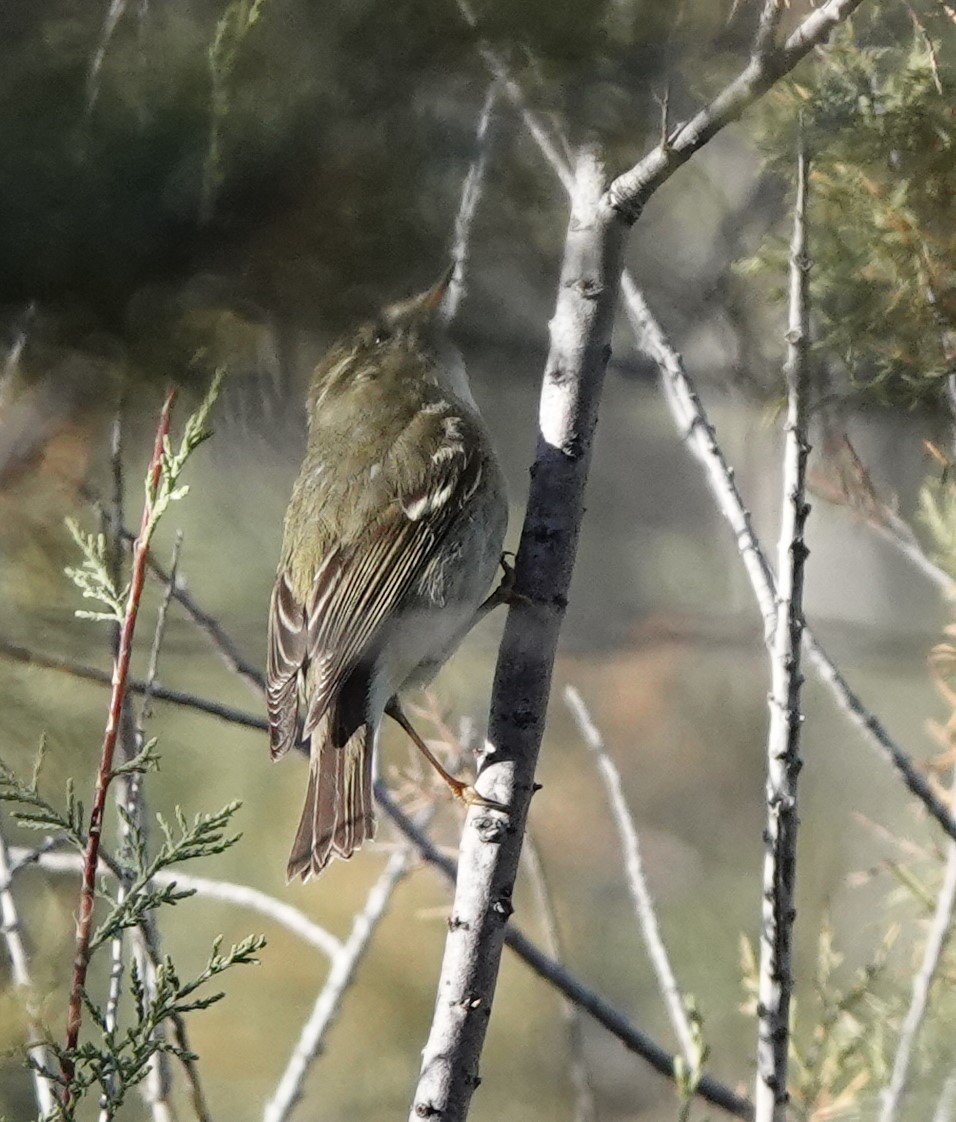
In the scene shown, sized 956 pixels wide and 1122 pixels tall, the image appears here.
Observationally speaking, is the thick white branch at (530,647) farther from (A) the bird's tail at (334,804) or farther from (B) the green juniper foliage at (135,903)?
(A) the bird's tail at (334,804)

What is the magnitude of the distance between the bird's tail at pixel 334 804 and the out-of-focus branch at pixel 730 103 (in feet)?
4.12

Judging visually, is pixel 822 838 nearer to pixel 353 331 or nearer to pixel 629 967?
pixel 629 967

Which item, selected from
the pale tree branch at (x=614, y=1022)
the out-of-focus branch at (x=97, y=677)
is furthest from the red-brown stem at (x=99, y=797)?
the pale tree branch at (x=614, y=1022)


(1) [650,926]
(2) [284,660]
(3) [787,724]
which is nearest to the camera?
(3) [787,724]

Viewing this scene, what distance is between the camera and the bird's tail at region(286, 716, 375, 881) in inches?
101

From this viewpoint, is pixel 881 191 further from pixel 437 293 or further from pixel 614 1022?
pixel 614 1022

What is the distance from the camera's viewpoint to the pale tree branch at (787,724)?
1.87 m

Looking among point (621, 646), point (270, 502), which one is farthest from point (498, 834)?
point (621, 646)

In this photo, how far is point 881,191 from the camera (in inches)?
77.9

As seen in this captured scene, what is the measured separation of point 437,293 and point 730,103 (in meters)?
0.37

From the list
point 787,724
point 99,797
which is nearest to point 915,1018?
point 787,724

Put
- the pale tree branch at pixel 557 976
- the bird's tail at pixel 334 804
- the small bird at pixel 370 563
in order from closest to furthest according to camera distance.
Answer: the pale tree branch at pixel 557 976 → the bird's tail at pixel 334 804 → the small bird at pixel 370 563

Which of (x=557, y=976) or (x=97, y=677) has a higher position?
(x=97, y=677)

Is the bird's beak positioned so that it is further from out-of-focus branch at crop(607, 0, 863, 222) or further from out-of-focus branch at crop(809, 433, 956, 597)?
out-of-focus branch at crop(809, 433, 956, 597)
